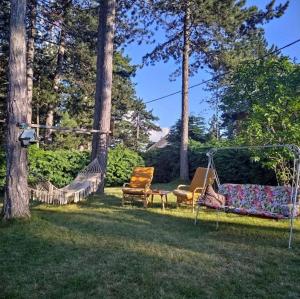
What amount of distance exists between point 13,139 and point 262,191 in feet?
14.2

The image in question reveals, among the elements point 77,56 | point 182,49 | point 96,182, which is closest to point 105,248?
point 96,182

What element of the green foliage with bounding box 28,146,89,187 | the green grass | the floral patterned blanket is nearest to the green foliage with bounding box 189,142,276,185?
the green foliage with bounding box 28,146,89,187

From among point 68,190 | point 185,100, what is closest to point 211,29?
point 185,100

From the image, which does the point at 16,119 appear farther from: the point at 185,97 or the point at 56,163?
the point at 185,97

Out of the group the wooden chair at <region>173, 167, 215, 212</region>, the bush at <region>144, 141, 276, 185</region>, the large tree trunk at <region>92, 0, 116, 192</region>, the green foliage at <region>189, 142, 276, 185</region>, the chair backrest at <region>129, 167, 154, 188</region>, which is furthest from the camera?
the bush at <region>144, 141, 276, 185</region>

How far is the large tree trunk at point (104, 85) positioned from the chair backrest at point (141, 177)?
51.2 inches

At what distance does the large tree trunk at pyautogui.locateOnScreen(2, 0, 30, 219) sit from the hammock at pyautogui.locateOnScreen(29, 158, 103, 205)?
1.11 meters

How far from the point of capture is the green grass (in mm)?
3572

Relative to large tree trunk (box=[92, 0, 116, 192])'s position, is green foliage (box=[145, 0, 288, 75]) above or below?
above

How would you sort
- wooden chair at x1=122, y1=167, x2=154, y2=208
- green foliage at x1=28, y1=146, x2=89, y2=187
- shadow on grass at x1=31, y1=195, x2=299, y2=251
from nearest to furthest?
shadow on grass at x1=31, y1=195, x2=299, y2=251 → wooden chair at x1=122, y1=167, x2=154, y2=208 → green foliage at x1=28, y1=146, x2=89, y2=187

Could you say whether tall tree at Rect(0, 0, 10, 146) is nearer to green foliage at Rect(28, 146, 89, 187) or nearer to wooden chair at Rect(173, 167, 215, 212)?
green foliage at Rect(28, 146, 89, 187)

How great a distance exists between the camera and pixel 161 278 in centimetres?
384

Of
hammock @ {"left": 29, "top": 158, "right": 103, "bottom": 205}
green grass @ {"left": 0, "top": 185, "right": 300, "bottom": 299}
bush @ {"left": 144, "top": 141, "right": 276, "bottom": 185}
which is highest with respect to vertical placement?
bush @ {"left": 144, "top": 141, "right": 276, "bottom": 185}

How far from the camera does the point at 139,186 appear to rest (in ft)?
29.9
